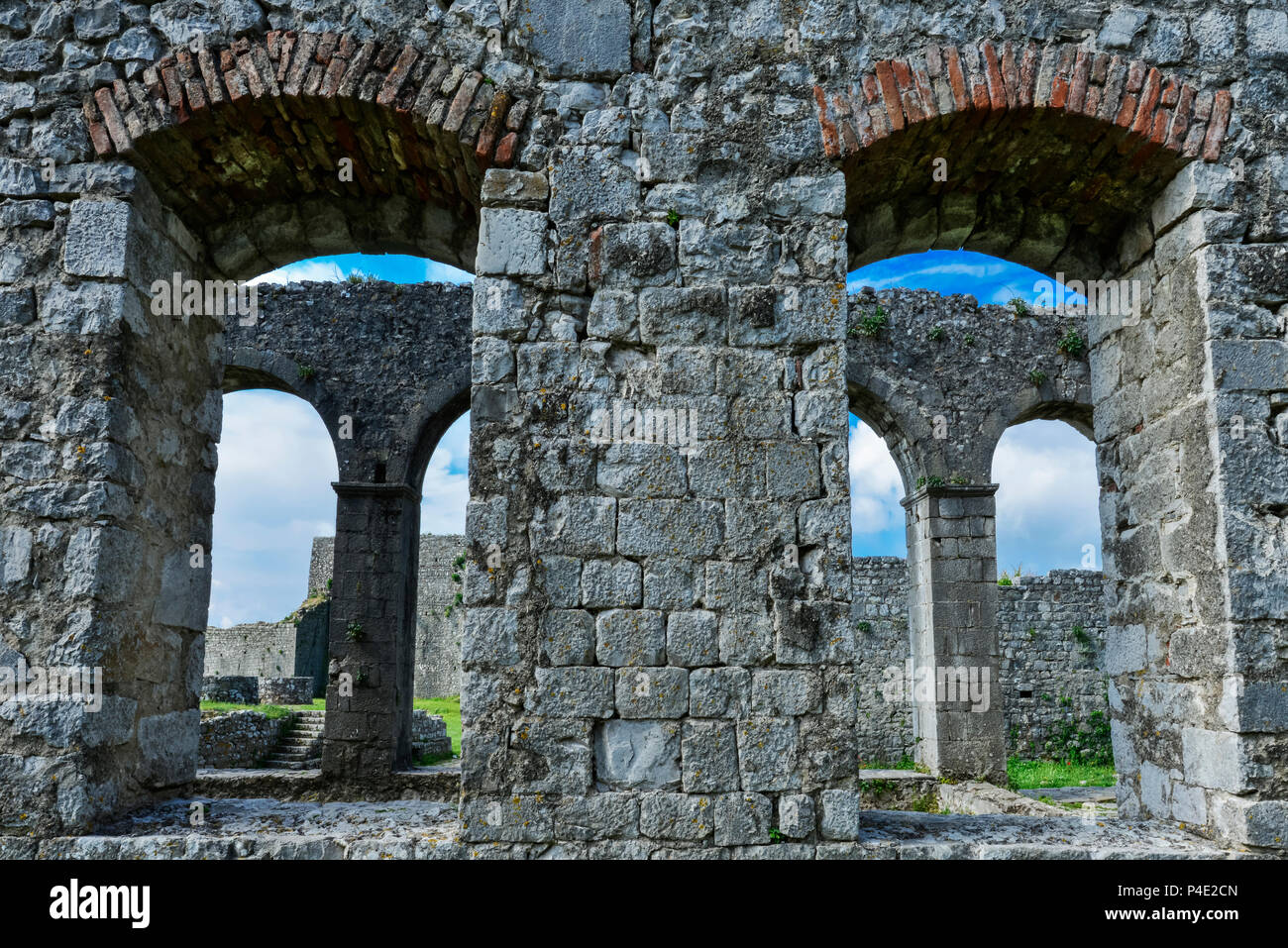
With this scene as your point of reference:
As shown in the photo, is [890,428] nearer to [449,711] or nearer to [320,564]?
[449,711]

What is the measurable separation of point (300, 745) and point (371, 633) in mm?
4222

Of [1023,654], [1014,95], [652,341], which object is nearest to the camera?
[652,341]

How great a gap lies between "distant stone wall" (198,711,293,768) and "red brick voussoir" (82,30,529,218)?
29.6 ft

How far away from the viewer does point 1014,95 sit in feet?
12.5

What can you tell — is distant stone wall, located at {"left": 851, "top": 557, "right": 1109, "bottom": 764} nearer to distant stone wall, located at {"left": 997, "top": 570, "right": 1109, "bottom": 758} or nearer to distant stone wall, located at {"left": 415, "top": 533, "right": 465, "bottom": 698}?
distant stone wall, located at {"left": 997, "top": 570, "right": 1109, "bottom": 758}

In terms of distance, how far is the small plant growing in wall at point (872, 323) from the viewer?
1137 cm

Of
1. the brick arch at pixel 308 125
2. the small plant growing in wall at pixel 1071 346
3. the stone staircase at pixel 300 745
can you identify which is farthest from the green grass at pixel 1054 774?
the brick arch at pixel 308 125

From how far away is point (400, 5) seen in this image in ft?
12.7

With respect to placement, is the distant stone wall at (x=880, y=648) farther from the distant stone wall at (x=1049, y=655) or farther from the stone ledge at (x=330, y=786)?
the stone ledge at (x=330, y=786)

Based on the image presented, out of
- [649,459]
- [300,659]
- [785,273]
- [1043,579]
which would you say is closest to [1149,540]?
[785,273]

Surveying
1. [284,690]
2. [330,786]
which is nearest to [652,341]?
[330,786]

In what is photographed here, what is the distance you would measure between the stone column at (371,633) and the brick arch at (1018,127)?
7356mm

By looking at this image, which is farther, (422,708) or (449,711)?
(449,711)
